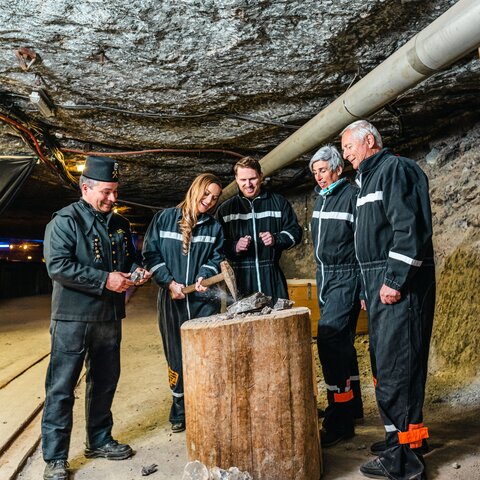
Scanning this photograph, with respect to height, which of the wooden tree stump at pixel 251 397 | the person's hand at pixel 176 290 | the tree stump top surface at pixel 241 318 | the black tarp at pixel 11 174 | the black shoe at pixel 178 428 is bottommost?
the black shoe at pixel 178 428

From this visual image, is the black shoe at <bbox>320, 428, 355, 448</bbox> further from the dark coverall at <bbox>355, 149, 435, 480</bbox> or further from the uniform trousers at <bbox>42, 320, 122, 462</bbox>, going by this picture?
the uniform trousers at <bbox>42, 320, 122, 462</bbox>

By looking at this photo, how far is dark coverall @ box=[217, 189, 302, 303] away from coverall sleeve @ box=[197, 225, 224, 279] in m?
0.21

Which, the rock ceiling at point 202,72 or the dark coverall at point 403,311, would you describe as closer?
the dark coverall at point 403,311

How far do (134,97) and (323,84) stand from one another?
1.51 m

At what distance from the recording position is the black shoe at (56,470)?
2422 millimetres

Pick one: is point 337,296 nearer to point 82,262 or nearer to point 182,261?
point 182,261

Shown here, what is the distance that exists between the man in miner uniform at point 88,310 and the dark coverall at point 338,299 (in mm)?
1122

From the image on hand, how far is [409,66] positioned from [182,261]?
179cm

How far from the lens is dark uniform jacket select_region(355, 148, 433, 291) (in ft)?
7.28

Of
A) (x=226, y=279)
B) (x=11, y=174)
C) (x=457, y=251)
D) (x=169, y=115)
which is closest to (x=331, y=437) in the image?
(x=226, y=279)

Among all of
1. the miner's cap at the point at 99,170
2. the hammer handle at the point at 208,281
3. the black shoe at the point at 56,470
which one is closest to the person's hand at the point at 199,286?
the hammer handle at the point at 208,281

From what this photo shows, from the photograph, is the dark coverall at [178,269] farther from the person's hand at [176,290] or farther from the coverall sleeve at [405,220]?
the coverall sleeve at [405,220]

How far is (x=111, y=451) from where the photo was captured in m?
2.73

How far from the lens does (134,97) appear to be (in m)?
3.78
